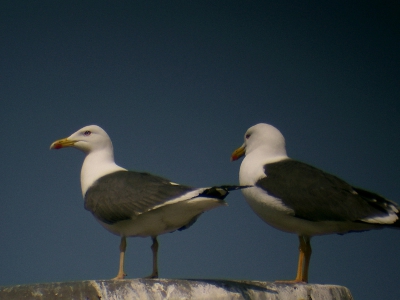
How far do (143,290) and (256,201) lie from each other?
1.70 m

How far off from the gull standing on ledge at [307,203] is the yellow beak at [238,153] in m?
0.63

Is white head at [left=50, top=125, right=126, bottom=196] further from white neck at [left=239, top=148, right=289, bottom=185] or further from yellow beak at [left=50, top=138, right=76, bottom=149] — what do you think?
white neck at [left=239, top=148, right=289, bottom=185]

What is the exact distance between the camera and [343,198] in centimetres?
521

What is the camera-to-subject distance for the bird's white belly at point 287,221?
17.3 ft

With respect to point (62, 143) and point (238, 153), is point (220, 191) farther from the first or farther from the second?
point (62, 143)

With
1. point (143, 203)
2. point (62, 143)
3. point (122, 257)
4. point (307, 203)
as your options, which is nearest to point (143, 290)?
point (143, 203)

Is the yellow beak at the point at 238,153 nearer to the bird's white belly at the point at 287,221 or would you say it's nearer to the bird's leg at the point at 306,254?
the bird's white belly at the point at 287,221

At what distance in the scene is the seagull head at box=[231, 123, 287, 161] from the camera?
6.04 meters

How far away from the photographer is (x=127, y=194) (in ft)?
16.3

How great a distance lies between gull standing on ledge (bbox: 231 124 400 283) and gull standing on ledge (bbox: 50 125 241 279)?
2.38 ft

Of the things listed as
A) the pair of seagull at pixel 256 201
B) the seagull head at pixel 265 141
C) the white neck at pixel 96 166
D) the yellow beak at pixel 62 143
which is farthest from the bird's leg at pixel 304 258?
the yellow beak at pixel 62 143

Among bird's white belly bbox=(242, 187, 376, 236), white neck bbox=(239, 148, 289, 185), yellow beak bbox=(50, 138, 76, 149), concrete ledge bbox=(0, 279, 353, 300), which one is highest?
yellow beak bbox=(50, 138, 76, 149)

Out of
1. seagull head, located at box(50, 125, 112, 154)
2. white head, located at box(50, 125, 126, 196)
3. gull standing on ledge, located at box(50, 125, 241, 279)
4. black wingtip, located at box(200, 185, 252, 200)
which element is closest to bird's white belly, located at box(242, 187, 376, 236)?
gull standing on ledge, located at box(50, 125, 241, 279)

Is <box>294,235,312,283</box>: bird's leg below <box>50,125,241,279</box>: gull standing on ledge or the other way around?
below
